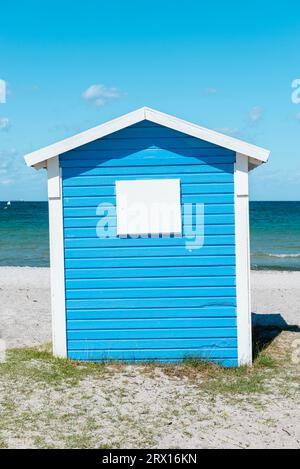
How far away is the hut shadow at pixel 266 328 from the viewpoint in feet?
29.9

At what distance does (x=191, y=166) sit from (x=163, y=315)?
2.07 m

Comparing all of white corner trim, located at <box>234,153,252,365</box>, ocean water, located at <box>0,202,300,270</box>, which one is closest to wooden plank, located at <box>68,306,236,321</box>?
white corner trim, located at <box>234,153,252,365</box>

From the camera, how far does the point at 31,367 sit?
7.76 m

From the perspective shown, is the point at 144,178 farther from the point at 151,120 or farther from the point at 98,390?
the point at 98,390

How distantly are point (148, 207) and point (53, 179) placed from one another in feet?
4.48

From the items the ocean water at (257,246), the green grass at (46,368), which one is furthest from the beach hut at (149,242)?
the ocean water at (257,246)

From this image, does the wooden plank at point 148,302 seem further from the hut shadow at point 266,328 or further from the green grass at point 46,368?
the hut shadow at point 266,328

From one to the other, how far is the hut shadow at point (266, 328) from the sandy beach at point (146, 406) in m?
0.23

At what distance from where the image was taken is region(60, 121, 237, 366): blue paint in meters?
8.03

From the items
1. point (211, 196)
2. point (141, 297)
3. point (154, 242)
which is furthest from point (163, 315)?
point (211, 196)

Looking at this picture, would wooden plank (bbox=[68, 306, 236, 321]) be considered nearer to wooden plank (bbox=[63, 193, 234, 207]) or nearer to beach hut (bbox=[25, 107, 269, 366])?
beach hut (bbox=[25, 107, 269, 366])

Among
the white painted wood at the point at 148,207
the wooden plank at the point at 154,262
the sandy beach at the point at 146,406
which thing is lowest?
the sandy beach at the point at 146,406

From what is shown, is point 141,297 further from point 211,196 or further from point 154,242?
point 211,196

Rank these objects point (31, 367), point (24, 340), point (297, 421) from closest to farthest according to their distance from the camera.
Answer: point (297, 421)
point (31, 367)
point (24, 340)
